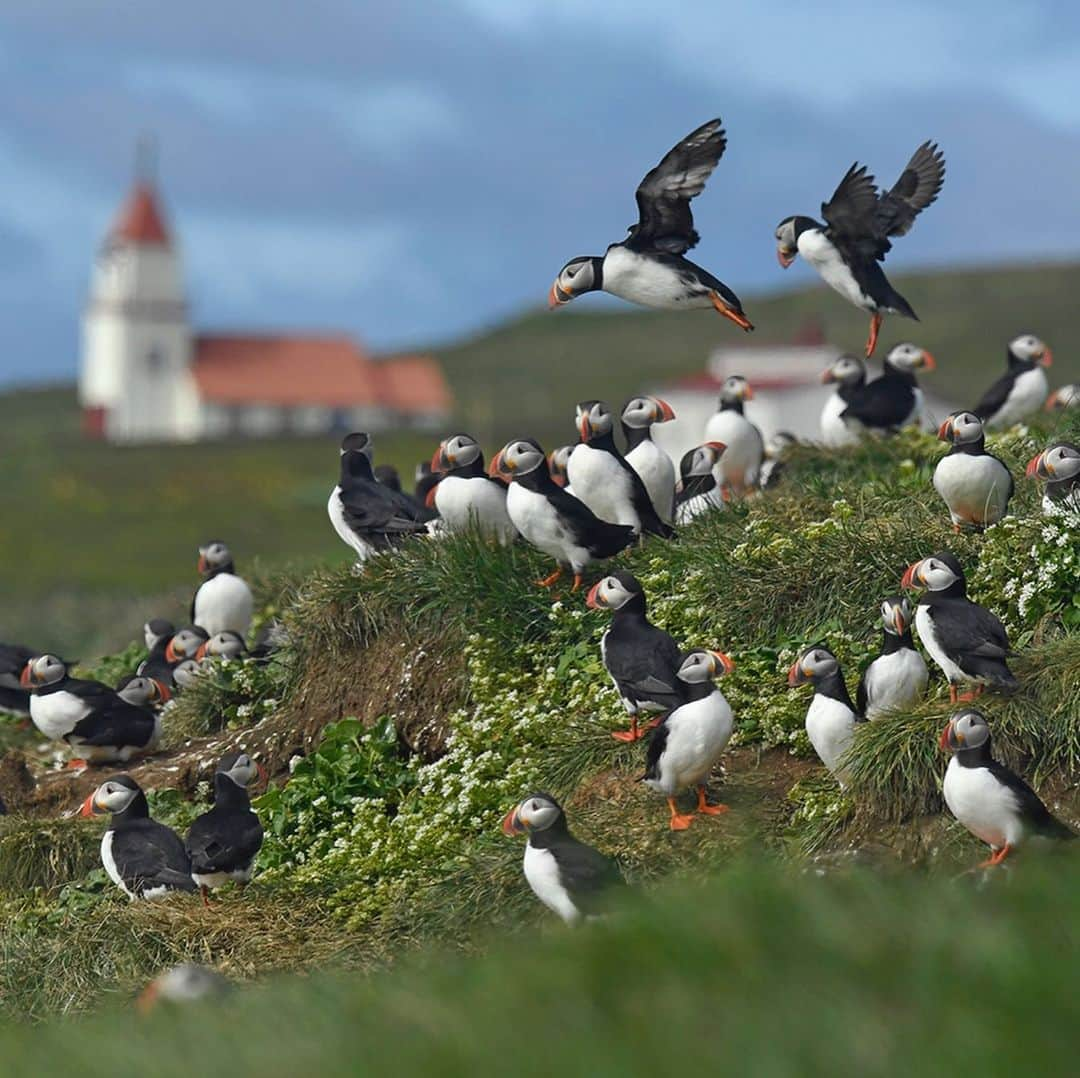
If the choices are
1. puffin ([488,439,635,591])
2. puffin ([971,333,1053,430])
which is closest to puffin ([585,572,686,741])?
puffin ([488,439,635,591])

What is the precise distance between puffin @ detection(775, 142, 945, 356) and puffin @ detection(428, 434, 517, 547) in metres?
2.09

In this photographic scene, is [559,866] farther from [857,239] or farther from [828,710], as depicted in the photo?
[857,239]

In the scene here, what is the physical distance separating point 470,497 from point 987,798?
453cm

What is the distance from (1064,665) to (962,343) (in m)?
125

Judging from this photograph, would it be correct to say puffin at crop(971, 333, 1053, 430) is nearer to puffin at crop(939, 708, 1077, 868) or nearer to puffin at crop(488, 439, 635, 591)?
puffin at crop(488, 439, 635, 591)

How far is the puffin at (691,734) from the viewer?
29.1 feet

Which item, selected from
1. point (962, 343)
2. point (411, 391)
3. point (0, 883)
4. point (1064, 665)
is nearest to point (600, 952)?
point (1064, 665)

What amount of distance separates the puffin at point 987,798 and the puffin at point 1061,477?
2562mm

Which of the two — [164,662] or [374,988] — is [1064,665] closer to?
[374,988]

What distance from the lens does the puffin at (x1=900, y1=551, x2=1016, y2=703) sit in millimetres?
8750

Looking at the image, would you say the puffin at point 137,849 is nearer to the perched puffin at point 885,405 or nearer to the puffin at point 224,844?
the puffin at point 224,844

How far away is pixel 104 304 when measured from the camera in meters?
134

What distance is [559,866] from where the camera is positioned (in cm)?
789

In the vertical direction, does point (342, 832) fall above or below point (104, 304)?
Answer: below
